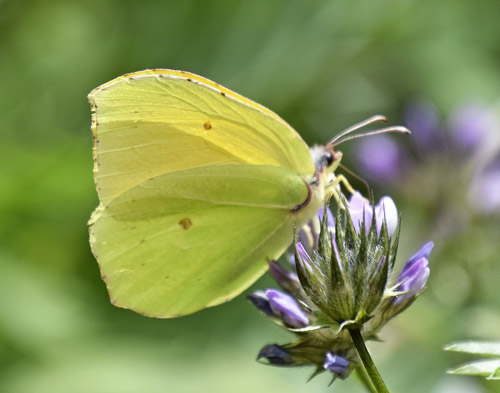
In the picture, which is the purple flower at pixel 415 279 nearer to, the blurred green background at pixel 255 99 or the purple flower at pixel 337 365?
the purple flower at pixel 337 365

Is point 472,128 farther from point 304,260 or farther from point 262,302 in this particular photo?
point 304,260

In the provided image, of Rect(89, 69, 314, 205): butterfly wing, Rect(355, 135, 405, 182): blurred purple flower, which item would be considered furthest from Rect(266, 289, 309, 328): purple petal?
Rect(355, 135, 405, 182): blurred purple flower

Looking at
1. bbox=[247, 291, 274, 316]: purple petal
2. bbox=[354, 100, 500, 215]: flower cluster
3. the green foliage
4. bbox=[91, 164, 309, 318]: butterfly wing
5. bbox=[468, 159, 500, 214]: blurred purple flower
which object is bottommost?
the green foliage

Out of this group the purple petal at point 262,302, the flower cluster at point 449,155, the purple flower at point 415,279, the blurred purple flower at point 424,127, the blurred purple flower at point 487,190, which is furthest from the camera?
the blurred purple flower at point 424,127

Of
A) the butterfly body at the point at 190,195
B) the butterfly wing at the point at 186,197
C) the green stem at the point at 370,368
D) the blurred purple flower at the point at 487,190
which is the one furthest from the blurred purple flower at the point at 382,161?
the green stem at the point at 370,368

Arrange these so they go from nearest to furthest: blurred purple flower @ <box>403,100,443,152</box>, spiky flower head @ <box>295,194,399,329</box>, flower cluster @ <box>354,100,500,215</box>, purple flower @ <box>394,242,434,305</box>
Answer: spiky flower head @ <box>295,194,399,329</box>, purple flower @ <box>394,242,434,305</box>, flower cluster @ <box>354,100,500,215</box>, blurred purple flower @ <box>403,100,443,152</box>

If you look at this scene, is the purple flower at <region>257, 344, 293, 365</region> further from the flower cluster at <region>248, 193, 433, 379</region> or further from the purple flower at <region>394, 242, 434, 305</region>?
the purple flower at <region>394, 242, 434, 305</region>

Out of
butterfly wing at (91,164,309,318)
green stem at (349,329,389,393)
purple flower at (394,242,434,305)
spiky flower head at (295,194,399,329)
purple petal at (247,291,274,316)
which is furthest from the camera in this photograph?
butterfly wing at (91,164,309,318)
